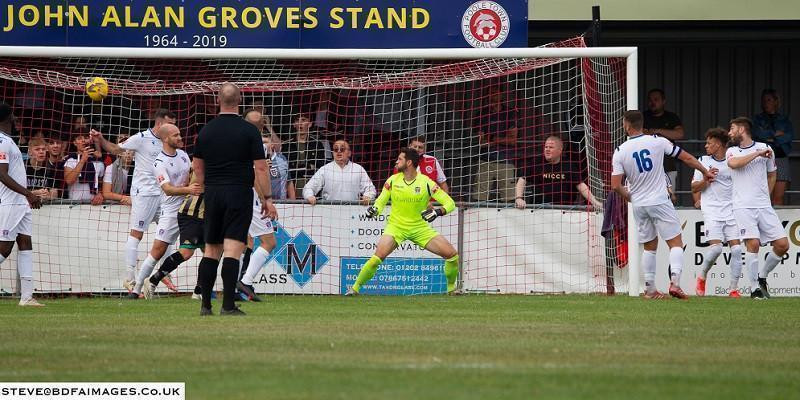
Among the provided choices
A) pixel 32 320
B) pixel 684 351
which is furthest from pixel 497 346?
pixel 32 320

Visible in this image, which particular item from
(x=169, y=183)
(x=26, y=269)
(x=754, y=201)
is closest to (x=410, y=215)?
(x=169, y=183)

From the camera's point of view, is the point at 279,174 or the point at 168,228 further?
the point at 279,174

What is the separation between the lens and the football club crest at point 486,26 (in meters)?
19.0

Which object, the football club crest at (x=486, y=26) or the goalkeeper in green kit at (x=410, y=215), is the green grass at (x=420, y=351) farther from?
the football club crest at (x=486, y=26)

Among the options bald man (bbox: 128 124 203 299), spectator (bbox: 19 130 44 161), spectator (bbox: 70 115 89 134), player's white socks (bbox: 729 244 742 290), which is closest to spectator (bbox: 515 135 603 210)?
player's white socks (bbox: 729 244 742 290)

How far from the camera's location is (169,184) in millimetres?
15781

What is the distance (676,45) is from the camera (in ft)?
74.0

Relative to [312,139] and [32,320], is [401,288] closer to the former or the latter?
[312,139]

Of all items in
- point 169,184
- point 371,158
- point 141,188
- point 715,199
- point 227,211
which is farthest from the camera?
point 371,158

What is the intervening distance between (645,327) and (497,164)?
8476 millimetres

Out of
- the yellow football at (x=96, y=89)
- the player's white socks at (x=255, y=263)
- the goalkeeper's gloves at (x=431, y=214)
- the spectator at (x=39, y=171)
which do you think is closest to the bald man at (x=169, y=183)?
the yellow football at (x=96, y=89)

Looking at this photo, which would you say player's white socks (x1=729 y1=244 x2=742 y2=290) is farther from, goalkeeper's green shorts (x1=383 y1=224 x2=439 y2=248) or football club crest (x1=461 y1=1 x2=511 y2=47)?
football club crest (x1=461 y1=1 x2=511 y2=47)

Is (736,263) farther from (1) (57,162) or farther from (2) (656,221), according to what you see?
(1) (57,162)

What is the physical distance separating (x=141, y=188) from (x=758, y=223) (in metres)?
7.93
